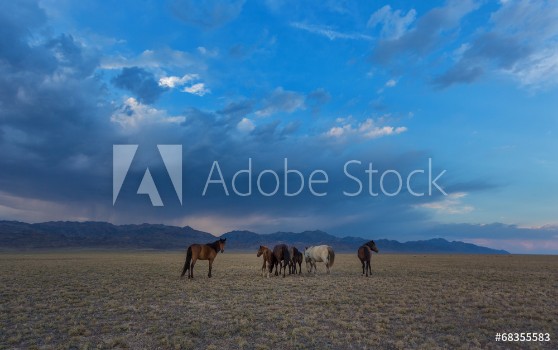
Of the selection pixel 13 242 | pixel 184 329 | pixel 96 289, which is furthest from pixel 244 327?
pixel 13 242

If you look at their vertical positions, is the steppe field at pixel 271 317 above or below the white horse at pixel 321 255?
below

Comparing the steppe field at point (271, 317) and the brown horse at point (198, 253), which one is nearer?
the steppe field at point (271, 317)

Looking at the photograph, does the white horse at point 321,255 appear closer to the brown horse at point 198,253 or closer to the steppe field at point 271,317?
the brown horse at point 198,253

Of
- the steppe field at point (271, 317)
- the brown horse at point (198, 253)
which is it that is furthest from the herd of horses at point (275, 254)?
the steppe field at point (271, 317)

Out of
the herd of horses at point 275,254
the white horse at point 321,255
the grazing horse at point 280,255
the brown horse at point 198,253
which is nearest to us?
the brown horse at point 198,253

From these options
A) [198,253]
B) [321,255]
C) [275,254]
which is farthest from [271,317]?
[321,255]

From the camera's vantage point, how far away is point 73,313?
11500mm

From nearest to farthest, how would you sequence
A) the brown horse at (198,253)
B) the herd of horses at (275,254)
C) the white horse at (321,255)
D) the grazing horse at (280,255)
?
1. the brown horse at (198,253)
2. the herd of horses at (275,254)
3. the grazing horse at (280,255)
4. the white horse at (321,255)

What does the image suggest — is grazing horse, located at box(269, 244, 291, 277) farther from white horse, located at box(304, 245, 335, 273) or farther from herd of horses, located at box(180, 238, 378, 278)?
white horse, located at box(304, 245, 335, 273)

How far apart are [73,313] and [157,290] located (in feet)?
16.5

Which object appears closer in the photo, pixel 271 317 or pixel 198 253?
pixel 271 317

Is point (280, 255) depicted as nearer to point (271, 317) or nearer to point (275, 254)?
point (275, 254)

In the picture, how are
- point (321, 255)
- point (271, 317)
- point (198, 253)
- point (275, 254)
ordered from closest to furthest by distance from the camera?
1. point (271, 317)
2. point (198, 253)
3. point (275, 254)
4. point (321, 255)

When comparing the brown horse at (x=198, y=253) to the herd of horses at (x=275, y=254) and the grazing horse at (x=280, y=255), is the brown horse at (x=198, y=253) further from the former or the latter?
the grazing horse at (x=280, y=255)
